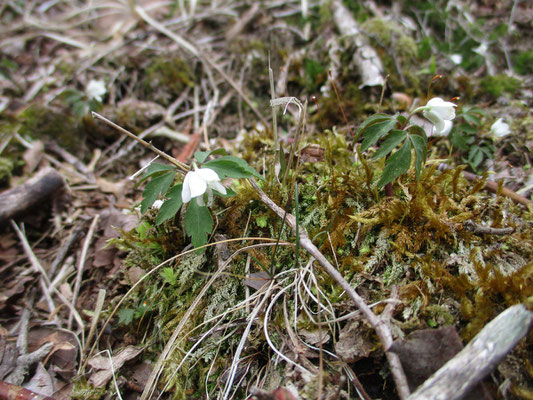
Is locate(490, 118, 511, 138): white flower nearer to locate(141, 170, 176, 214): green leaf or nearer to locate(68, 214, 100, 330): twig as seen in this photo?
locate(141, 170, 176, 214): green leaf

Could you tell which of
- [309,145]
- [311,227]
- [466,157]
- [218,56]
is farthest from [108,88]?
[466,157]

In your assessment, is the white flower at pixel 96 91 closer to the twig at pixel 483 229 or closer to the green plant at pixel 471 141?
the green plant at pixel 471 141

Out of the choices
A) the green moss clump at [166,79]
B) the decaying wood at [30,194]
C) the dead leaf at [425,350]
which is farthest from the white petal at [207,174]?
Answer: the green moss clump at [166,79]

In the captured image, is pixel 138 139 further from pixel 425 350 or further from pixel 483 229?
pixel 483 229

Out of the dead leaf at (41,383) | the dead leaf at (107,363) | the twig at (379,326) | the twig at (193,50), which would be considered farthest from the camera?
the twig at (193,50)

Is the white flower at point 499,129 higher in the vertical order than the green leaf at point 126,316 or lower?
higher

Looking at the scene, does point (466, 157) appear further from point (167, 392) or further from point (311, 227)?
point (167, 392)
